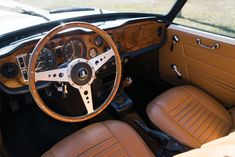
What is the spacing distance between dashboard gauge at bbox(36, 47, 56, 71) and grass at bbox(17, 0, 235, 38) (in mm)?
683

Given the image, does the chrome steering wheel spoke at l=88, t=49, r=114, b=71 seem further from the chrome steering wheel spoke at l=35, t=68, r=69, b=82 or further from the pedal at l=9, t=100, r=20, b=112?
the pedal at l=9, t=100, r=20, b=112

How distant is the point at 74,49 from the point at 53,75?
0.79 ft

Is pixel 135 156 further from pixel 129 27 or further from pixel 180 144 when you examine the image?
pixel 129 27

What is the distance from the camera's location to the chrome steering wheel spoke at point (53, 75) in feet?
4.15

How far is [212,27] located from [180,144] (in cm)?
92

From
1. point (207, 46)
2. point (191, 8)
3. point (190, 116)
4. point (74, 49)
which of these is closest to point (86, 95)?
point (74, 49)

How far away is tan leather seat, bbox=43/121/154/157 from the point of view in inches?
52.9

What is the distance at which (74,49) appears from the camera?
1472 millimetres

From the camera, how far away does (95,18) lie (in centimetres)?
184

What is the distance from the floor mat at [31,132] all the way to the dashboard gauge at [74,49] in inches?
27.2

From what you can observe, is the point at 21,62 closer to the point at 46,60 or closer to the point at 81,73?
the point at 46,60

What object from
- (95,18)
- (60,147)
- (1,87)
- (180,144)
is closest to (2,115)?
(1,87)

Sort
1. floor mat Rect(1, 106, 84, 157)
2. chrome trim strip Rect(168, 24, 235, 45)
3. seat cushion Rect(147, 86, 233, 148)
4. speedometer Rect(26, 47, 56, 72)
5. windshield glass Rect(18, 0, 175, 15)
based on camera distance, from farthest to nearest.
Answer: windshield glass Rect(18, 0, 175, 15) → floor mat Rect(1, 106, 84, 157) → chrome trim strip Rect(168, 24, 235, 45) → seat cushion Rect(147, 86, 233, 148) → speedometer Rect(26, 47, 56, 72)

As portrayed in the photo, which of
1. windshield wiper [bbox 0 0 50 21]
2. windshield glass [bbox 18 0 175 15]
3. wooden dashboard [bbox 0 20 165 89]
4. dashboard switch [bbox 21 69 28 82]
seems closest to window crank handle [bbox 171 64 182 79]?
wooden dashboard [bbox 0 20 165 89]
